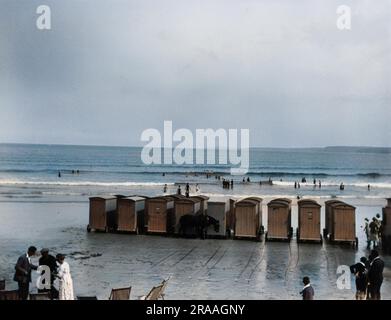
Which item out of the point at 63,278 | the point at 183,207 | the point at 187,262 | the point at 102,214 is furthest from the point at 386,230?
the point at 63,278

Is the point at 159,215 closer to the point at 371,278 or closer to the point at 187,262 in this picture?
the point at 187,262

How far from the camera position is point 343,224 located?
18250 mm

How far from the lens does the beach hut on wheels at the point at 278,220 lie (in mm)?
18594

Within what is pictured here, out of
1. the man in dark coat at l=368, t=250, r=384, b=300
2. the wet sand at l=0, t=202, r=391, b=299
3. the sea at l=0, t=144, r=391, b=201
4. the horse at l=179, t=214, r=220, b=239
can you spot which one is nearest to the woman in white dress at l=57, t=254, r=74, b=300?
the wet sand at l=0, t=202, r=391, b=299

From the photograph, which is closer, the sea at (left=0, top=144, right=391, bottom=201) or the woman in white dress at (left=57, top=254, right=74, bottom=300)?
the woman in white dress at (left=57, top=254, right=74, bottom=300)

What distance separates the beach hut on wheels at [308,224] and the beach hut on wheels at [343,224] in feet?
2.05

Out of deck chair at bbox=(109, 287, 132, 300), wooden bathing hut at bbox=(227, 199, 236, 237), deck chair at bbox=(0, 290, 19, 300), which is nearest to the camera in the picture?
deck chair at bbox=(0, 290, 19, 300)

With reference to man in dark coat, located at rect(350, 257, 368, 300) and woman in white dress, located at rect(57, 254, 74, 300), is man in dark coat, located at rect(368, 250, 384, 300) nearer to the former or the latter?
man in dark coat, located at rect(350, 257, 368, 300)

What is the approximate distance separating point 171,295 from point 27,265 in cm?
356

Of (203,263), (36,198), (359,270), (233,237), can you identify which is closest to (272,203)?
(233,237)

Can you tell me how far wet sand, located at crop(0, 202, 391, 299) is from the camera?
12.2 meters

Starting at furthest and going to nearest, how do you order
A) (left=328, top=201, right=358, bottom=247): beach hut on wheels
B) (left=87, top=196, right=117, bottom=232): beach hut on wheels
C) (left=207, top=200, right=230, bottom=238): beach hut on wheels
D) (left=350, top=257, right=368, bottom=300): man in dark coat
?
1. (left=87, top=196, right=117, bottom=232): beach hut on wheels
2. (left=207, top=200, right=230, bottom=238): beach hut on wheels
3. (left=328, top=201, right=358, bottom=247): beach hut on wheels
4. (left=350, top=257, right=368, bottom=300): man in dark coat

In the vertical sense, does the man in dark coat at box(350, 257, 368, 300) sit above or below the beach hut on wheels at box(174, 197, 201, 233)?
below
